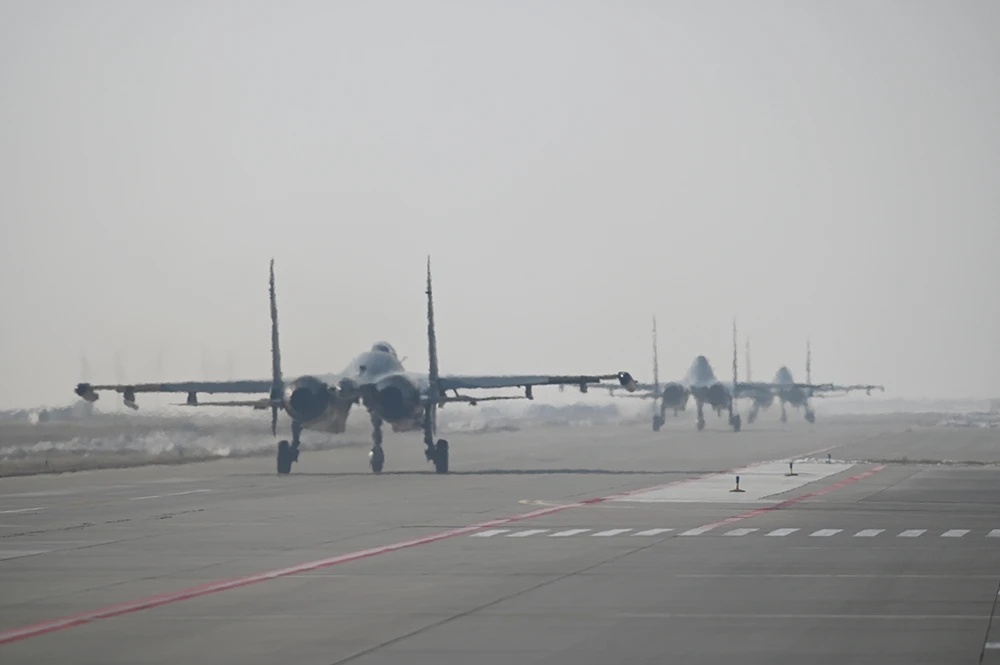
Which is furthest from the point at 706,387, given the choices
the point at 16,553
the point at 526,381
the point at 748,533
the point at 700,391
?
the point at 16,553

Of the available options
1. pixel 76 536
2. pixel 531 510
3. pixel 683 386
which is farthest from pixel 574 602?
pixel 683 386

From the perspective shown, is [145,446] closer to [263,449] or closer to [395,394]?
[263,449]

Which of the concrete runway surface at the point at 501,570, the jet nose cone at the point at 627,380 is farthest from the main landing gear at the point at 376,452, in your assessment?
the jet nose cone at the point at 627,380

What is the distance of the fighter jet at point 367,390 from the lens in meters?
52.3

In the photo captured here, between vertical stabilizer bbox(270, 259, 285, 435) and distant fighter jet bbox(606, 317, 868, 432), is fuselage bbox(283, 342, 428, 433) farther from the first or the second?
distant fighter jet bbox(606, 317, 868, 432)

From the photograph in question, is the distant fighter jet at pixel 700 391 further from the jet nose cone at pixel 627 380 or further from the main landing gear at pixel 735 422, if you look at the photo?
the jet nose cone at pixel 627 380

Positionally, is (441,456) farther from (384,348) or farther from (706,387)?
(706,387)

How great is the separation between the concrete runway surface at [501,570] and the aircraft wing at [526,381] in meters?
4.21

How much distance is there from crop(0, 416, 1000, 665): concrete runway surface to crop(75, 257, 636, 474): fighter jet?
9.44 ft

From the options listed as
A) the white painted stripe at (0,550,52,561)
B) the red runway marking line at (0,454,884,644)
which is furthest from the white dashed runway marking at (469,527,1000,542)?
the white painted stripe at (0,550,52,561)

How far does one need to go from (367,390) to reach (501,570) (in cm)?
2953

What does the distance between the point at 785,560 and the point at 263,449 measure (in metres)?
50.9

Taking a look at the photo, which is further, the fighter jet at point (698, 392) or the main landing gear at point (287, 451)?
the fighter jet at point (698, 392)

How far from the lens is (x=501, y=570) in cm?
2373
